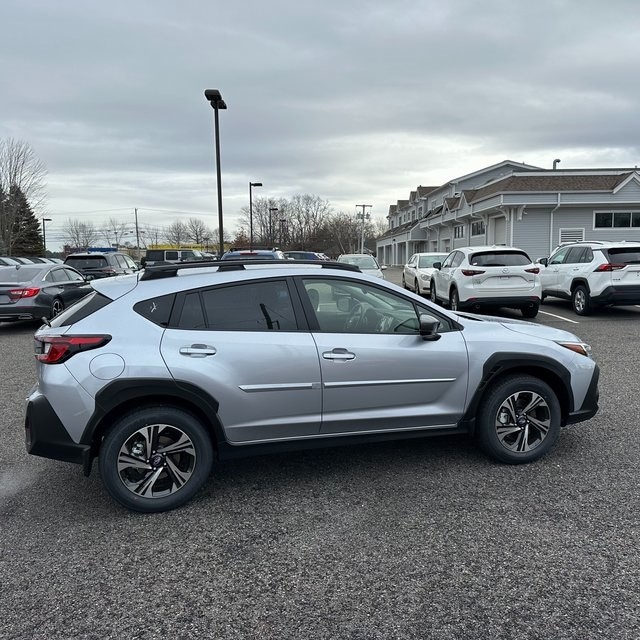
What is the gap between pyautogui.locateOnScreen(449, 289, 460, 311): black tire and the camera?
11750mm

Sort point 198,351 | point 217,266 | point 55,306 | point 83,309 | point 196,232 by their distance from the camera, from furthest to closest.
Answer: point 196,232, point 55,306, point 217,266, point 83,309, point 198,351

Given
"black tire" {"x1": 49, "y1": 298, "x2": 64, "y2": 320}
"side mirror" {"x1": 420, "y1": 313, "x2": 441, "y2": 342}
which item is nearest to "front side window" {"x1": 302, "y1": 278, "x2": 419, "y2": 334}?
"side mirror" {"x1": 420, "y1": 313, "x2": 441, "y2": 342}

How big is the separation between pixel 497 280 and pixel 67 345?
988cm

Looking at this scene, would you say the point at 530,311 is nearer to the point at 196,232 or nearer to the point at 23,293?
the point at 23,293

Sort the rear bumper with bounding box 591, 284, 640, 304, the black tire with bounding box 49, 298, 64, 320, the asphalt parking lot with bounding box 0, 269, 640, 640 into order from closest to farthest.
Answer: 1. the asphalt parking lot with bounding box 0, 269, 640, 640
2. the black tire with bounding box 49, 298, 64, 320
3. the rear bumper with bounding box 591, 284, 640, 304

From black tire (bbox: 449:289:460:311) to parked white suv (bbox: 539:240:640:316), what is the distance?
3.00 m

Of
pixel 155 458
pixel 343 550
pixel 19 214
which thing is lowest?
pixel 343 550

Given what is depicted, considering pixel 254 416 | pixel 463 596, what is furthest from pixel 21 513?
pixel 463 596

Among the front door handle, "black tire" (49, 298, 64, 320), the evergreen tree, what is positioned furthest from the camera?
the evergreen tree

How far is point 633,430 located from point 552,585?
107 inches

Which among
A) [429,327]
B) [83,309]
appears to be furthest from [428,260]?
[83,309]

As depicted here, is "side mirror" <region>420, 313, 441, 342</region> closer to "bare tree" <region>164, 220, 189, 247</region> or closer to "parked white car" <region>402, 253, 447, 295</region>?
"parked white car" <region>402, 253, 447, 295</region>

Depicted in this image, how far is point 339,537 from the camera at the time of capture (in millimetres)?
3078

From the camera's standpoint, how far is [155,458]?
334 cm
